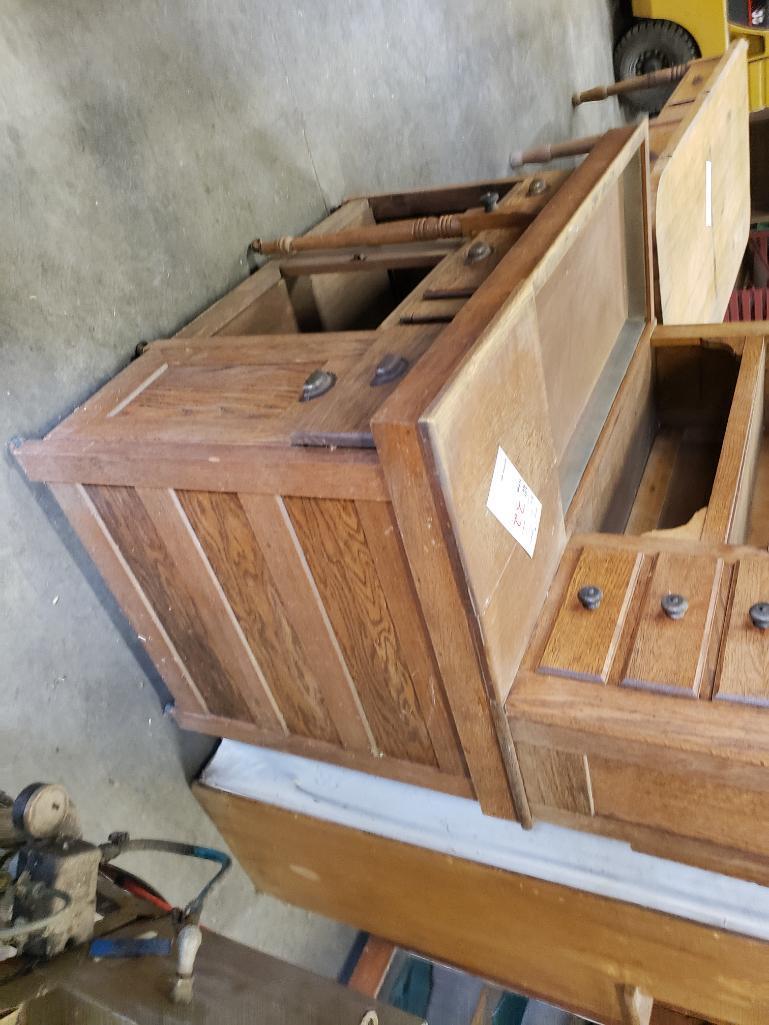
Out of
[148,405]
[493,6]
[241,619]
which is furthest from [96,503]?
[493,6]

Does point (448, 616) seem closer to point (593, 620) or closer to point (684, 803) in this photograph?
point (593, 620)

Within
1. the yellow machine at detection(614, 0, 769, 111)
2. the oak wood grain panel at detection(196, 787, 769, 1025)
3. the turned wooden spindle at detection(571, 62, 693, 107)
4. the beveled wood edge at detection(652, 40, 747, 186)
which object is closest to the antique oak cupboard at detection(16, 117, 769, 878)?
the oak wood grain panel at detection(196, 787, 769, 1025)

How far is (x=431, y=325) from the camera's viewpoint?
1.06m

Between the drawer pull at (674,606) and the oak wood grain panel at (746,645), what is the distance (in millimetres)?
57

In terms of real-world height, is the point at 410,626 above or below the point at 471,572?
below

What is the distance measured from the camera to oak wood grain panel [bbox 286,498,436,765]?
939mm

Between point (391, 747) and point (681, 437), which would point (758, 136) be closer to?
point (681, 437)

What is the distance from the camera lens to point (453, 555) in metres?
0.86

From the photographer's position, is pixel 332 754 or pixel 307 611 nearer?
pixel 307 611

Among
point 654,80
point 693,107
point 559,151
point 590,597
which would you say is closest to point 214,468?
point 590,597

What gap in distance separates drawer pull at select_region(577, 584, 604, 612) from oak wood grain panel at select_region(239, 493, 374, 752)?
13.9 inches

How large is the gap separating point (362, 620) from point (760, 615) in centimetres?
51

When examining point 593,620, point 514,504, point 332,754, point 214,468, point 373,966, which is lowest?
point 373,966

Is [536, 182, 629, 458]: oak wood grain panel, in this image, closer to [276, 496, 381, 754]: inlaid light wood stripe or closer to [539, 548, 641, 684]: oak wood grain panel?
[539, 548, 641, 684]: oak wood grain panel
